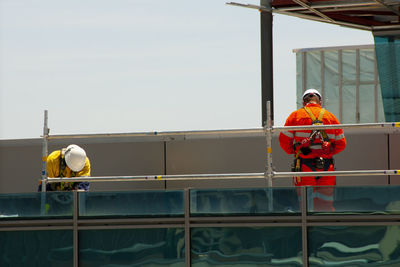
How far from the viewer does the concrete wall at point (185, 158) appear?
1159cm

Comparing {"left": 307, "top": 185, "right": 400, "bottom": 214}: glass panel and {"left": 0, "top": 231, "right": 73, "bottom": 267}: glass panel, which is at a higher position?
{"left": 307, "top": 185, "right": 400, "bottom": 214}: glass panel

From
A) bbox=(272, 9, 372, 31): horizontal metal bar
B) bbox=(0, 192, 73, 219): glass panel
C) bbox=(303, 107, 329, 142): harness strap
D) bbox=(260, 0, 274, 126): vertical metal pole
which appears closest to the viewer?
bbox=(0, 192, 73, 219): glass panel

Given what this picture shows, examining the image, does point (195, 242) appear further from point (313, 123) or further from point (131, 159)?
point (131, 159)

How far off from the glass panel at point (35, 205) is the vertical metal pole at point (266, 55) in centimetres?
653

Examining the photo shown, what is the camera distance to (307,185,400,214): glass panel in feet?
28.5

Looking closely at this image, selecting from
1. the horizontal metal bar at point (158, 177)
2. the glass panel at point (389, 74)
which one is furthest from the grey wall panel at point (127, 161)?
the glass panel at point (389, 74)

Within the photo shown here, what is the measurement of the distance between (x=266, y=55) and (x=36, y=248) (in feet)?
24.0

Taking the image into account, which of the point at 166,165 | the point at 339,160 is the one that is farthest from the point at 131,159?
the point at 339,160

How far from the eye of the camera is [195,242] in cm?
922

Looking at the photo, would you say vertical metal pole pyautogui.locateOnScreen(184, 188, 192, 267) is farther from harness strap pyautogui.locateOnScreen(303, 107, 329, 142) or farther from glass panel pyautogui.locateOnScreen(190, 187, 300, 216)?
harness strap pyautogui.locateOnScreen(303, 107, 329, 142)

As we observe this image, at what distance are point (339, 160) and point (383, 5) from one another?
15.0 ft

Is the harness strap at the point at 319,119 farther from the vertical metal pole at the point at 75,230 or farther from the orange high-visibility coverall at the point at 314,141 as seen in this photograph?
the vertical metal pole at the point at 75,230

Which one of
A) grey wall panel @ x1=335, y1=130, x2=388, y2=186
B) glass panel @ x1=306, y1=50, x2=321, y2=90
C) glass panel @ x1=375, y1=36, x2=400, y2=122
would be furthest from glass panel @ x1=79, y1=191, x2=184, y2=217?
glass panel @ x1=306, y1=50, x2=321, y2=90

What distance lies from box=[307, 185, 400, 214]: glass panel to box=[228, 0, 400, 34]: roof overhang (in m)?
6.92
